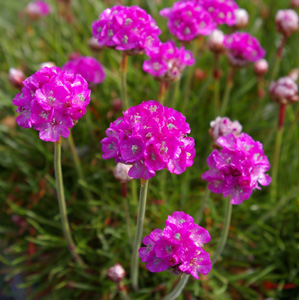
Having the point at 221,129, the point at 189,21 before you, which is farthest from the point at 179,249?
the point at 189,21

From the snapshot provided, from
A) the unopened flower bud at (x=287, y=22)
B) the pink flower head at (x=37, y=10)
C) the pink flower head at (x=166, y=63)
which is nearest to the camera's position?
the pink flower head at (x=166, y=63)

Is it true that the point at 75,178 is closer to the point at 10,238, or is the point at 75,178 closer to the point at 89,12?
the point at 10,238

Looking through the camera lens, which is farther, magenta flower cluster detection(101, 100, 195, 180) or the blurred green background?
the blurred green background

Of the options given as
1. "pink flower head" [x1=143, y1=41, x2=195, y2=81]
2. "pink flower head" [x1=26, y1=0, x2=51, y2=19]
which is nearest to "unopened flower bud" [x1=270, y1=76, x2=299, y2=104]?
"pink flower head" [x1=143, y1=41, x2=195, y2=81]

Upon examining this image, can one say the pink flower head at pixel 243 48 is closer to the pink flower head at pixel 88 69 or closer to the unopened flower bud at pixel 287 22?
the unopened flower bud at pixel 287 22

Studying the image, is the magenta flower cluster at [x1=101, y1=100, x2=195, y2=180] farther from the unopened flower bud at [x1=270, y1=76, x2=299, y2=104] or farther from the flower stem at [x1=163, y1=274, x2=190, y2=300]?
the unopened flower bud at [x1=270, y1=76, x2=299, y2=104]

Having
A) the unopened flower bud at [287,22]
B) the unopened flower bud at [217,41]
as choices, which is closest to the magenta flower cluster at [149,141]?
the unopened flower bud at [217,41]

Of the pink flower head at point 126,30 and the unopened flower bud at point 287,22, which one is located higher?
the pink flower head at point 126,30

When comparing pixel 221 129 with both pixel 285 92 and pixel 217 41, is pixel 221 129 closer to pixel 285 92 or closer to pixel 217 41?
pixel 285 92

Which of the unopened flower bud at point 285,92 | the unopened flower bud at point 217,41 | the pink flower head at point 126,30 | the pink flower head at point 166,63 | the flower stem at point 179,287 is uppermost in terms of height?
the pink flower head at point 126,30
